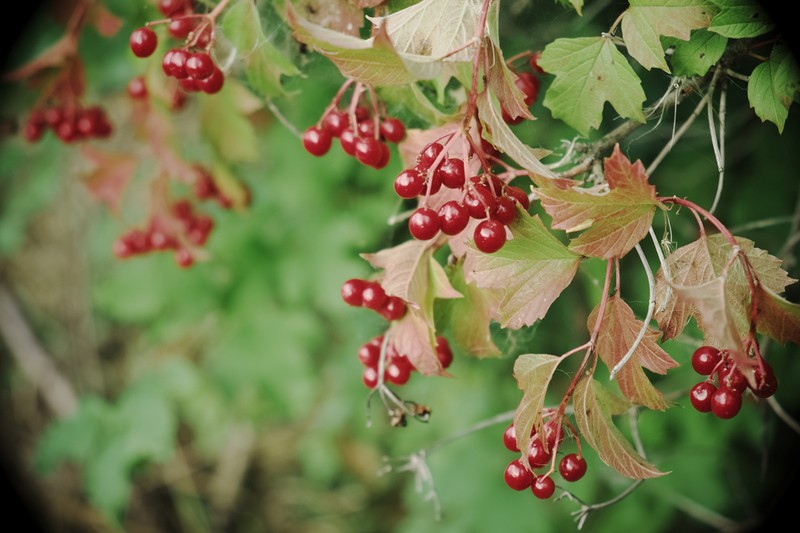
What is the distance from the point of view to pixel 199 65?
0.89 meters

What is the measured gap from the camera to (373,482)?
3.07 metres

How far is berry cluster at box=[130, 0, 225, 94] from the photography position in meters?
0.90

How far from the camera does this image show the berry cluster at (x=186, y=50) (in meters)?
0.90

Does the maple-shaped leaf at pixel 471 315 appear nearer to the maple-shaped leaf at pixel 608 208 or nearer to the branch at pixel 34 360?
the maple-shaped leaf at pixel 608 208

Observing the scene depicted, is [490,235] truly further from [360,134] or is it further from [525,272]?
[360,134]

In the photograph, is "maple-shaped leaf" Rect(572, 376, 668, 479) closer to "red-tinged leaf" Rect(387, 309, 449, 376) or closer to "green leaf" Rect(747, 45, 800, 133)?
"red-tinged leaf" Rect(387, 309, 449, 376)

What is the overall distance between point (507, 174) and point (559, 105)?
4.9 inches

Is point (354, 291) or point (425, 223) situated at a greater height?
point (425, 223)

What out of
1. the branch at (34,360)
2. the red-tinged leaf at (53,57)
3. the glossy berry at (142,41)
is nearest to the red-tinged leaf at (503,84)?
the glossy berry at (142,41)

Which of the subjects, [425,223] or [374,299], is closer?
[425,223]

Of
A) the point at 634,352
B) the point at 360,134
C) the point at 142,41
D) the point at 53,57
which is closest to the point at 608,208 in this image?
the point at 634,352

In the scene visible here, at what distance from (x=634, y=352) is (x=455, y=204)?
0.30 metres

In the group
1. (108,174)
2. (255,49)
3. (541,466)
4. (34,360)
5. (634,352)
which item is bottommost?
A: (34,360)

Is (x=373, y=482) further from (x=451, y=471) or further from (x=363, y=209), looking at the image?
(x=363, y=209)
